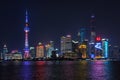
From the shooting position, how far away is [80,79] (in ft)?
286

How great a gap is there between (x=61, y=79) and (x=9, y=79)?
12522 millimetres

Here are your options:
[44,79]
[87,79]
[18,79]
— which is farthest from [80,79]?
[18,79]

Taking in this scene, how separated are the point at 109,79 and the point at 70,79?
9.34m

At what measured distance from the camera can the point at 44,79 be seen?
8756cm

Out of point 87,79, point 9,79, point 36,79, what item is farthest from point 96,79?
point 9,79

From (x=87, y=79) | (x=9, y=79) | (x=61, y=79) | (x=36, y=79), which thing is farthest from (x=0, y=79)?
(x=87, y=79)

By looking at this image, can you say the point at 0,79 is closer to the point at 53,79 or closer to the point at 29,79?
the point at 29,79

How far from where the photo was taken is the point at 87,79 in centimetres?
8838

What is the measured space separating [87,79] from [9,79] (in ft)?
61.0

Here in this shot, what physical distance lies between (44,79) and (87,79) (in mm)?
10242

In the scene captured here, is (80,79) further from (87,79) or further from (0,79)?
(0,79)

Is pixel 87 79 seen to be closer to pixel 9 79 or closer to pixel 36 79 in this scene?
pixel 36 79

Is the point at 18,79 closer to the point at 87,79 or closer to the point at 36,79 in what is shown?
the point at 36,79

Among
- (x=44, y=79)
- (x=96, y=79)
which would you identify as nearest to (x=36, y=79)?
(x=44, y=79)
